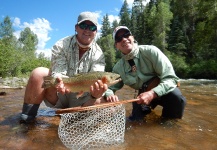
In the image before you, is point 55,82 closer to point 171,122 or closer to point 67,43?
point 67,43

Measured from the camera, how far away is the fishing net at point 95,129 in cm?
302

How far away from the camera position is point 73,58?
164 inches

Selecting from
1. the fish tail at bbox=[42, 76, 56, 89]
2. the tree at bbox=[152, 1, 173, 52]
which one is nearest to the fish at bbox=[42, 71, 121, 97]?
the fish tail at bbox=[42, 76, 56, 89]

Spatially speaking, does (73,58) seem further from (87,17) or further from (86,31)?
(87,17)

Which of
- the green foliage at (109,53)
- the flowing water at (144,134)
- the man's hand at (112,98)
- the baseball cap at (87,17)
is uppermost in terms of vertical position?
the green foliage at (109,53)

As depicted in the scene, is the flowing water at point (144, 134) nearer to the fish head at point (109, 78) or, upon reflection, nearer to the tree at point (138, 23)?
the fish head at point (109, 78)

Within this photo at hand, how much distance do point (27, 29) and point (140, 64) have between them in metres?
92.7

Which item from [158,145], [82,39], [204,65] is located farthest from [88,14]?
[204,65]

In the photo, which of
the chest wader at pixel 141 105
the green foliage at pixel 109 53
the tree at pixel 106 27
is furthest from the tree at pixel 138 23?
the chest wader at pixel 141 105

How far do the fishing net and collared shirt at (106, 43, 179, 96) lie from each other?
0.70 meters

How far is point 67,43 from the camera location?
417 cm

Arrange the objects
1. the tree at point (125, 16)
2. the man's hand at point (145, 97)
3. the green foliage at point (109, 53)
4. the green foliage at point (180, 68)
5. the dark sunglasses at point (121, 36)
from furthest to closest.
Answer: the tree at point (125, 16) → the green foliage at point (109, 53) → the green foliage at point (180, 68) → the dark sunglasses at point (121, 36) → the man's hand at point (145, 97)

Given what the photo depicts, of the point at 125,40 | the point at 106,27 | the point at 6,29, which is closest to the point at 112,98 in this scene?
the point at 125,40

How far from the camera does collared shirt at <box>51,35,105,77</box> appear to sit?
407cm
